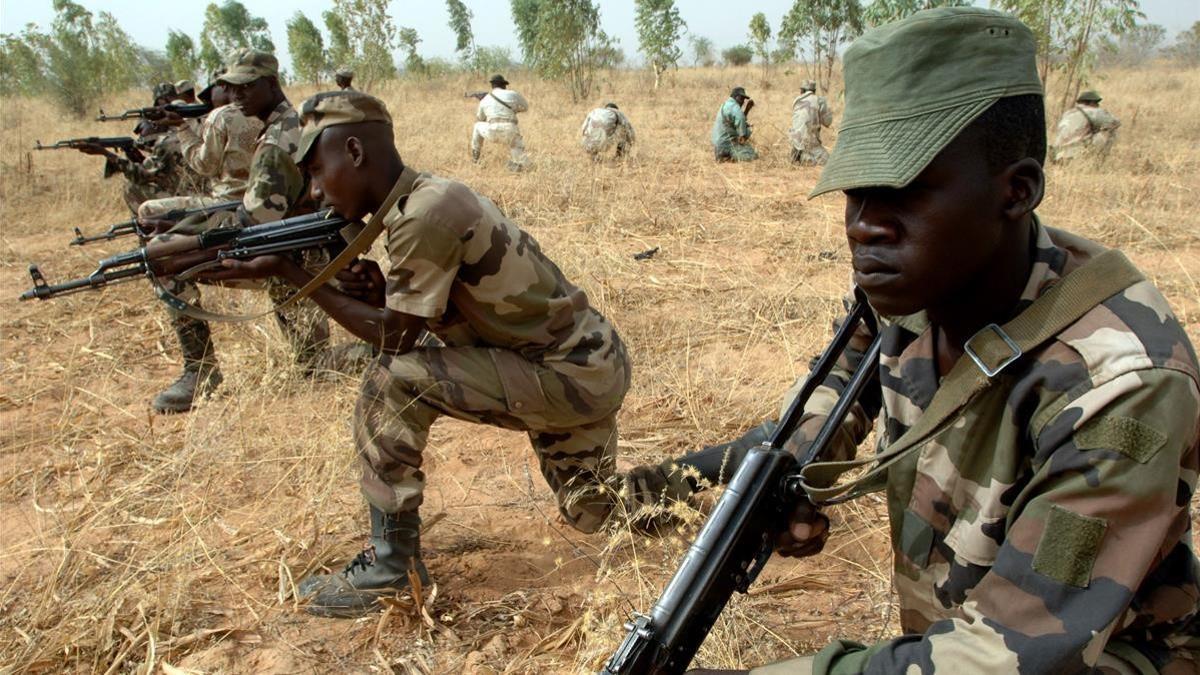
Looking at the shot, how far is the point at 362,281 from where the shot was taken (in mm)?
2922

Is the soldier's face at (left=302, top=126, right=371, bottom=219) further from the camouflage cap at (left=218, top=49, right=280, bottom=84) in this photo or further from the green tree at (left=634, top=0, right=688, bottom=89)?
the green tree at (left=634, top=0, right=688, bottom=89)

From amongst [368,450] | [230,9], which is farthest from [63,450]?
[230,9]

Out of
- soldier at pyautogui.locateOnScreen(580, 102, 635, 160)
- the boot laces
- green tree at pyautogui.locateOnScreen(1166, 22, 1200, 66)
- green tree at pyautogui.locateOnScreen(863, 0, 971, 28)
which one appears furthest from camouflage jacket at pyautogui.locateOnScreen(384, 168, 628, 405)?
green tree at pyautogui.locateOnScreen(1166, 22, 1200, 66)

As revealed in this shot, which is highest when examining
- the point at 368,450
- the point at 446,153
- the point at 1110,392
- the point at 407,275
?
the point at 1110,392

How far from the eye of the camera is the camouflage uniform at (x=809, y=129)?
37.5ft

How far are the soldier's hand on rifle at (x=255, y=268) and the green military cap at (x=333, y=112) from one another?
0.47 metres

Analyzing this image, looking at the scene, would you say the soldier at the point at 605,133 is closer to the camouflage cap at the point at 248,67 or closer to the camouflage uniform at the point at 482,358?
the camouflage cap at the point at 248,67

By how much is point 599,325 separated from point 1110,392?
1.93 m

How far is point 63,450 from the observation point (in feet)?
12.9

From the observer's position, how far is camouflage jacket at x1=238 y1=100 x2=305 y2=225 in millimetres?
4301

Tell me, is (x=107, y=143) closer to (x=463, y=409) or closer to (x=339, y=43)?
(x=463, y=409)

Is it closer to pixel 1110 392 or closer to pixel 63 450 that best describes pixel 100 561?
pixel 63 450

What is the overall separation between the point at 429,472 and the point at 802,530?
2.33 metres

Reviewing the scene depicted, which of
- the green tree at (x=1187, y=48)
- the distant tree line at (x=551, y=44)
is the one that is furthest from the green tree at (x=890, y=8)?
the green tree at (x=1187, y=48)
